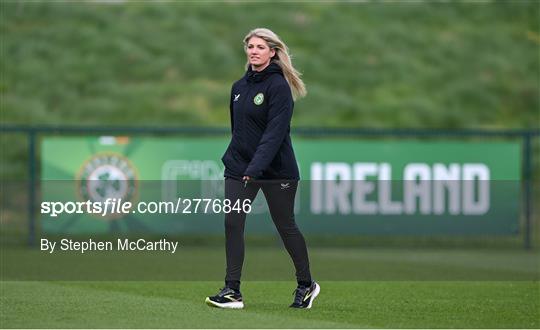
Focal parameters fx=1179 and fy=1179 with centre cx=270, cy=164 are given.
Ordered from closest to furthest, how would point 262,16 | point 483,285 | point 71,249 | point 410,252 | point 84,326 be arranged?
1. point 84,326
2. point 483,285
3. point 71,249
4. point 410,252
5. point 262,16

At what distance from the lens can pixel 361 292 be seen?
11234mm

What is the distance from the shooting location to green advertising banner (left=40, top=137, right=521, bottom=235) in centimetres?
1809

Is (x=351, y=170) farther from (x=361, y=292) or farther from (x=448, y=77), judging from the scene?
(x=448, y=77)

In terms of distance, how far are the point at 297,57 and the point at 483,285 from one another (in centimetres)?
1893

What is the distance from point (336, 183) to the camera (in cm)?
1848

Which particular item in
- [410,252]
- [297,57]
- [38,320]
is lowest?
[410,252]

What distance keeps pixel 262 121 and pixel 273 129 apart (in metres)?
0.18

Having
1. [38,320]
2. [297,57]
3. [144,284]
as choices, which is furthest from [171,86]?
[38,320]

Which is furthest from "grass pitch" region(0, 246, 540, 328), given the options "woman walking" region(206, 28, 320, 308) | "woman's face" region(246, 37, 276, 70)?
"woman's face" region(246, 37, 276, 70)

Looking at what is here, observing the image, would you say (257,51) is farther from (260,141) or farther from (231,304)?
(231,304)

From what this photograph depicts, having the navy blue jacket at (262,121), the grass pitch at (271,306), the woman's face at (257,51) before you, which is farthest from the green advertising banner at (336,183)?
the woman's face at (257,51)

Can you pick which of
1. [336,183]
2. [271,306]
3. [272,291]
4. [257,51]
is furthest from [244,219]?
[336,183]

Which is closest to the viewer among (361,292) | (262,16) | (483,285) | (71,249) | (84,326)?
(84,326)

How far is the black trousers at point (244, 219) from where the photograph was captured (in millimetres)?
9117
